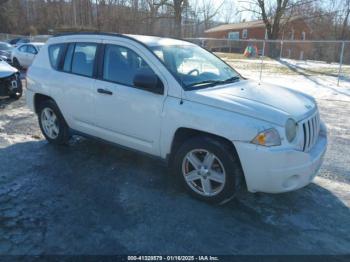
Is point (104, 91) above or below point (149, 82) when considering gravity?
below

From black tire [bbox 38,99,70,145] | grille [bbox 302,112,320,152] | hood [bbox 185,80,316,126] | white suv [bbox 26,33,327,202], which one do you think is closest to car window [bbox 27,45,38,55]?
black tire [bbox 38,99,70,145]

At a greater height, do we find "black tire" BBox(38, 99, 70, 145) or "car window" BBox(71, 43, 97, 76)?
"car window" BBox(71, 43, 97, 76)

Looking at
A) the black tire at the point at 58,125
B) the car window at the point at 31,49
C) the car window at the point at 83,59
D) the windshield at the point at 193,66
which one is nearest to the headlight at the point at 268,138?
the windshield at the point at 193,66

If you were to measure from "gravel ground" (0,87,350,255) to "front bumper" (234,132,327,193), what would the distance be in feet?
1.33

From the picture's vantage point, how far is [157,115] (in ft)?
13.1

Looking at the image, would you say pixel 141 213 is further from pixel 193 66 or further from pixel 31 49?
pixel 31 49

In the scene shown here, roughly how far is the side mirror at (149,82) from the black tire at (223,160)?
73cm

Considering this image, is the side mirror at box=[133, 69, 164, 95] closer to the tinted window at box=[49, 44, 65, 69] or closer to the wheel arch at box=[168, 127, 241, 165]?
the wheel arch at box=[168, 127, 241, 165]

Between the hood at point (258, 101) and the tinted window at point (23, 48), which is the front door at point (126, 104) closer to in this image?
the hood at point (258, 101)

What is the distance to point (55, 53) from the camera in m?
5.38

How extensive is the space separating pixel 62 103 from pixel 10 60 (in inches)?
607

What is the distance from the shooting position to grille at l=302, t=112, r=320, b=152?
3557 millimetres

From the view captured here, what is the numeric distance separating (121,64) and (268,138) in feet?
7.28

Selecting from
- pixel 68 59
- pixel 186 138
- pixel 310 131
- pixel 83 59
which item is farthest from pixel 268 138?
pixel 68 59
